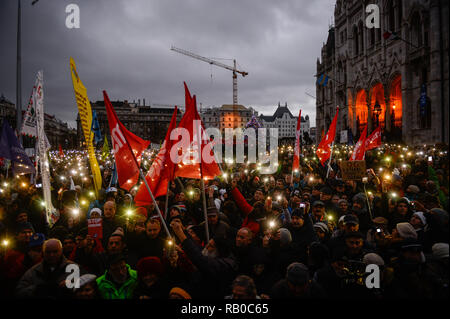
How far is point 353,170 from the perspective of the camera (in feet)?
25.3

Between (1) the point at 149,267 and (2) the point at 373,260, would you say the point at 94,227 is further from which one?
(2) the point at 373,260

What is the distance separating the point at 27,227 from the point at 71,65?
3.31 m

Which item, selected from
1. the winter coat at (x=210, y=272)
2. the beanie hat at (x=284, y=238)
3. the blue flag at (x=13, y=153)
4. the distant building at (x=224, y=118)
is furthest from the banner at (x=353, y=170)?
the distant building at (x=224, y=118)

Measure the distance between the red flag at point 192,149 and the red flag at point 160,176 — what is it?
6.8 inches

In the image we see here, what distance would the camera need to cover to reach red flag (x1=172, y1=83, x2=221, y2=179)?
5.41m

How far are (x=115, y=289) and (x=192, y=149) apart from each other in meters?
3.06

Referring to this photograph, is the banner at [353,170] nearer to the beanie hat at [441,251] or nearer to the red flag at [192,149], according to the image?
the red flag at [192,149]

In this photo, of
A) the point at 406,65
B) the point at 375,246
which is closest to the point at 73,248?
the point at 375,246

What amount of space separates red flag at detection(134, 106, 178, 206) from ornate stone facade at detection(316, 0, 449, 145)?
17.0 m

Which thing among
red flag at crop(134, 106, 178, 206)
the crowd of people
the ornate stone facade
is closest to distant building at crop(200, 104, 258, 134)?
the ornate stone facade

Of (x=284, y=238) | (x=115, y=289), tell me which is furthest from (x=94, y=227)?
(x=284, y=238)

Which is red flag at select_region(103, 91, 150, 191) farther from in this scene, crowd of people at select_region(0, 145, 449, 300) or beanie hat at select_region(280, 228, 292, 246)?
beanie hat at select_region(280, 228, 292, 246)

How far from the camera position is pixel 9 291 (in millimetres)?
3410
